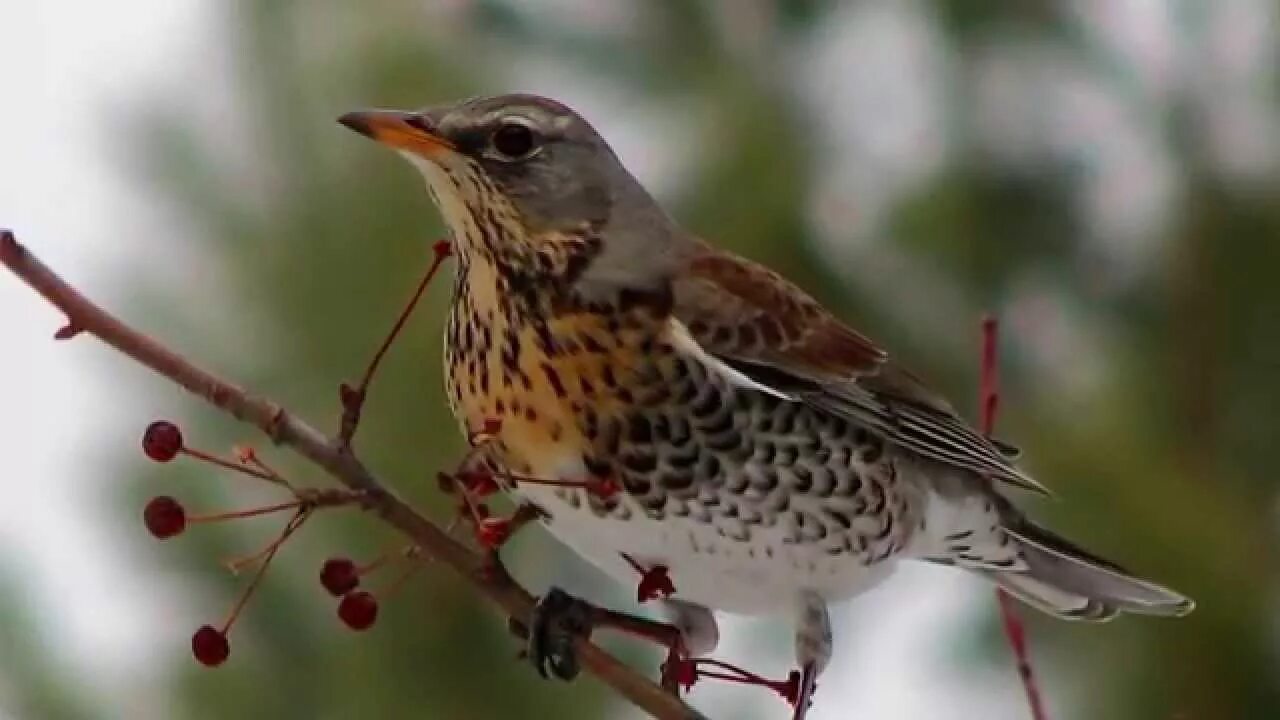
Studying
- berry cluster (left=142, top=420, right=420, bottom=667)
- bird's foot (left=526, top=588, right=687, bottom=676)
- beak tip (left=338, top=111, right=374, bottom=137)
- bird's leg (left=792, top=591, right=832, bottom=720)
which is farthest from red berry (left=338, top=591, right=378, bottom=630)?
bird's leg (left=792, top=591, right=832, bottom=720)

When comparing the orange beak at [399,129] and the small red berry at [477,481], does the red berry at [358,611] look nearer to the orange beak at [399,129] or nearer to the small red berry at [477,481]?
the small red berry at [477,481]

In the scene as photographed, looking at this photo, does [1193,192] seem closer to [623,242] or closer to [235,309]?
[623,242]

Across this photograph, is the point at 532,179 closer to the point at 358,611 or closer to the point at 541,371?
the point at 541,371

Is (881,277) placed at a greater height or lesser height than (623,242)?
greater

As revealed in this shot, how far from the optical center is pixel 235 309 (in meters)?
1.58

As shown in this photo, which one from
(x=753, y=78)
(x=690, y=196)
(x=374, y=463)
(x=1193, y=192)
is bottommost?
(x=374, y=463)

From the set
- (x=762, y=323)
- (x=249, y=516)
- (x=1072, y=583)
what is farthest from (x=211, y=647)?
(x=1072, y=583)

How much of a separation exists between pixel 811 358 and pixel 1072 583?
0.31 m

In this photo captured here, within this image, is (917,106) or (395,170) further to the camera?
(917,106)

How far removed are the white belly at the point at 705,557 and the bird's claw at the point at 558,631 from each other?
6 centimetres

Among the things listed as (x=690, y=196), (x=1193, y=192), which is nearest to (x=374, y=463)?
(x=690, y=196)

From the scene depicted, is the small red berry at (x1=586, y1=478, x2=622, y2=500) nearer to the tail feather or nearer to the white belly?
the white belly

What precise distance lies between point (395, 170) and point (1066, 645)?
707 millimetres

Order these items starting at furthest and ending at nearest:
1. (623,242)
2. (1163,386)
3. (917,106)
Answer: (917,106) → (1163,386) → (623,242)
